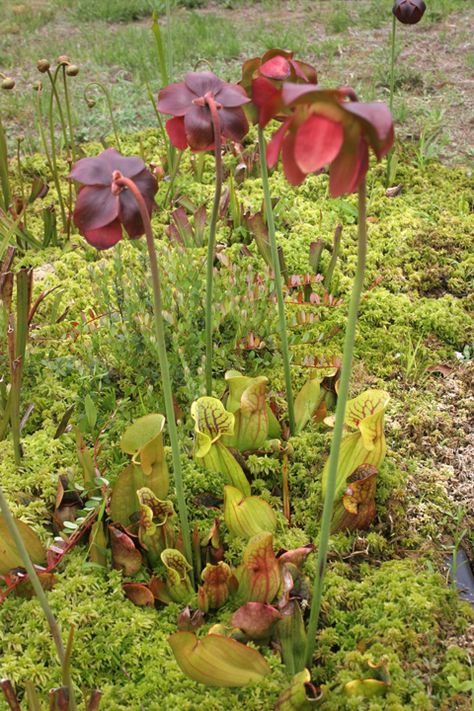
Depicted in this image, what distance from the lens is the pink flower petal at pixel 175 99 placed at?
5.66 feet

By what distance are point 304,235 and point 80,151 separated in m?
1.46

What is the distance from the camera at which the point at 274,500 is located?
2.33 metres

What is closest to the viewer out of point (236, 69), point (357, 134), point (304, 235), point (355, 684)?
point (357, 134)

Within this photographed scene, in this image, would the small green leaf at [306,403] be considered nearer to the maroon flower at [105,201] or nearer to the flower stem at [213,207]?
the flower stem at [213,207]

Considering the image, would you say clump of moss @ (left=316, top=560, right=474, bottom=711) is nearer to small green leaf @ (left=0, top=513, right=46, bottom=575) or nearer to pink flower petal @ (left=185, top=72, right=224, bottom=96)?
small green leaf @ (left=0, top=513, right=46, bottom=575)

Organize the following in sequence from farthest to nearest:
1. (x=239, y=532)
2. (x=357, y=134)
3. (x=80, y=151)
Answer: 1. (x=80, y=151)
2. (x=239, y=532)
3. (x=357, y=134)

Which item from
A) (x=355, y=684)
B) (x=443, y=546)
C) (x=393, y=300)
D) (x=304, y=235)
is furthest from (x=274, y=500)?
(x=304, y=235)

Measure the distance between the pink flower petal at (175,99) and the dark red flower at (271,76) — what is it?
0.16 meters

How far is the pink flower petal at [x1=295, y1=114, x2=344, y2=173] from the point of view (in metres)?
1.16

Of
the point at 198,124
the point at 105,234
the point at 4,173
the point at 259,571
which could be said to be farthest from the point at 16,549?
the point at 4,173

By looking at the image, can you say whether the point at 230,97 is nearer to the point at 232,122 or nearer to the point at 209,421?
the point at 232,122

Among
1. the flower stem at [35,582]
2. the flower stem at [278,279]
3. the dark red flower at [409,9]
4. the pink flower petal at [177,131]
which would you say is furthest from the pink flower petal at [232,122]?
the dark red flower at [409,9]

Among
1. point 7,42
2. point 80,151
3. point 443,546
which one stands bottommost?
point 443,546

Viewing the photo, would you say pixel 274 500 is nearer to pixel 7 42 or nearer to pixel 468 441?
pixel 468 441
